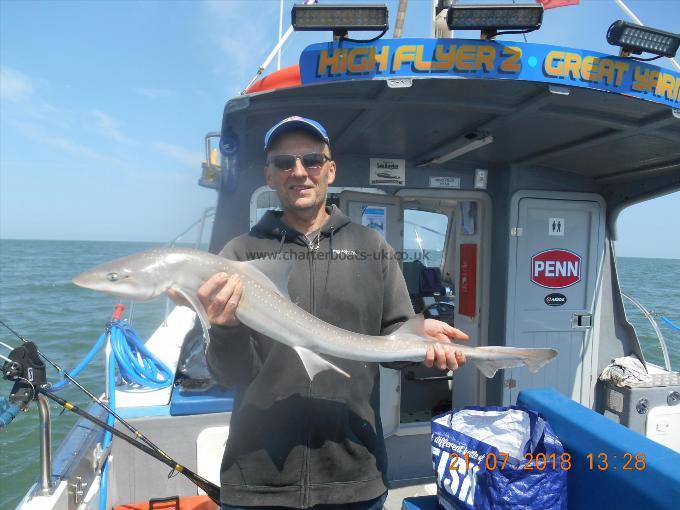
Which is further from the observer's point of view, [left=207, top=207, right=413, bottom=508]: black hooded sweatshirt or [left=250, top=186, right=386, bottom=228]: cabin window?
[left=250, top=186, right=386, bottom=228]: cabin window

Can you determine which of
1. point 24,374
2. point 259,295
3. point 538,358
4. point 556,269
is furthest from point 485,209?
point 24,374

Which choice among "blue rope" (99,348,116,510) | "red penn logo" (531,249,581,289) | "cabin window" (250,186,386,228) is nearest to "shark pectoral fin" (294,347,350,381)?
"blue rope" (99,348,116,510)

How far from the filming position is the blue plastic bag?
2.89 meters

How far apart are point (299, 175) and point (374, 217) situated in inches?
127

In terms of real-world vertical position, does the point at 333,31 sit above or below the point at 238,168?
above

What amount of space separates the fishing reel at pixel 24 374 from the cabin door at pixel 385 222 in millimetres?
3460

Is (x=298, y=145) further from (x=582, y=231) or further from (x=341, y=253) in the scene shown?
(x=582, y=231)

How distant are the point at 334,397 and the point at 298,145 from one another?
138 cm

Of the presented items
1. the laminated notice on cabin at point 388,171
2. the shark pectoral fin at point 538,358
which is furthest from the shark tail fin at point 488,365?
the laminated notice on cabin at point 388,171

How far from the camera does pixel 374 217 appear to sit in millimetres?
5512

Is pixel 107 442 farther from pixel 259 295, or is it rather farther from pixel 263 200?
pixel 263 200

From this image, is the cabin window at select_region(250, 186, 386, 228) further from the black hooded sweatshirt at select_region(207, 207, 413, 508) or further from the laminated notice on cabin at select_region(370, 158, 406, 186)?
the black hooded sweatshirt at select_region(207, 207, 413, 508)

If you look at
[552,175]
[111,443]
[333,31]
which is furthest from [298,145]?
[552,175]

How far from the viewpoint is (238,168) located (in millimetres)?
5121
